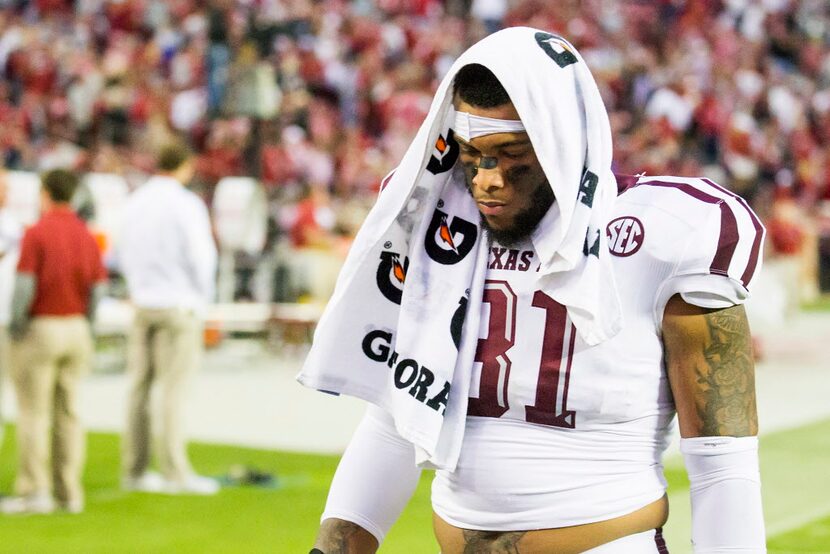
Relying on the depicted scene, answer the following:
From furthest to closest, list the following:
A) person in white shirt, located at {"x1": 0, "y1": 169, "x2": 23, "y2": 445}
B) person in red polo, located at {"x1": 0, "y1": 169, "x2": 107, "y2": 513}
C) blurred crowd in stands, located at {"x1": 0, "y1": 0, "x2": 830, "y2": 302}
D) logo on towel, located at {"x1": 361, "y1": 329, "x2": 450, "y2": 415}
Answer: blurred crowd in stands, located at {"x1": 0, "y1": 0, "x2": 830, "y2": 302} → person in white shirt, located at {"x1": 0, "y1": 169, "x2": 23, "y2": 445} → person in red polo, located at {"x1": 0, "y1": 169, "x2": 107, "y2": 513} → logo on towel, located at {"x1": 361, "y1": 329, "x2": 450, "y2": 415}

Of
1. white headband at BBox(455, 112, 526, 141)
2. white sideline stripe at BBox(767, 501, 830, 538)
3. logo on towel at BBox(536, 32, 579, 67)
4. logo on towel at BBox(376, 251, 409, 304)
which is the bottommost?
white sideline stripe at BBox(767, 501, 830, 538)

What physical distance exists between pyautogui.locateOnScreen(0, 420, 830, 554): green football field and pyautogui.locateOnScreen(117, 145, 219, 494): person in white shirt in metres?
0.22

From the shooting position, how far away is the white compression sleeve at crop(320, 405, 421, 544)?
2564mm

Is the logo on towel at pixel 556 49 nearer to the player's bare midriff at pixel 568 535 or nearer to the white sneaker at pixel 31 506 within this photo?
the player's bare midriff at pixel 568 535

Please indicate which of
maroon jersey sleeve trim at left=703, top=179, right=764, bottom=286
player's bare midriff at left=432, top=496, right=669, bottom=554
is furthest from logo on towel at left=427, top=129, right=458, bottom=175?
player's bare midriff at left=432, top=496, right=669, bottom=554

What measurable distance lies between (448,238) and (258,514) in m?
5.54

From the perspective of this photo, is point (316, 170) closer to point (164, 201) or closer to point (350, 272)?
point (164, 201)

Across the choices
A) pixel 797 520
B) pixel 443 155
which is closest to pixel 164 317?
pixel 797 520

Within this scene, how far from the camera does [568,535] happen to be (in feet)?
7.58

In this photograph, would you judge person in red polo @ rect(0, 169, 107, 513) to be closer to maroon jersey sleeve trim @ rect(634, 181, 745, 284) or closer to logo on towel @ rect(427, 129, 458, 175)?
logo on towel @ rect(427, 129, 458, 175)

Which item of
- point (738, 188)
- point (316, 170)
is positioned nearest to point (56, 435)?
point (316, 170)

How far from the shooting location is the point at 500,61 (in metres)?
2.28

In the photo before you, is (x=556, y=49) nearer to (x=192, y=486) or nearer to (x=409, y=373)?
(x=409, y=373)

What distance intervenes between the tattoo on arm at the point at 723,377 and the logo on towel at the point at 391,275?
1.79 ft
